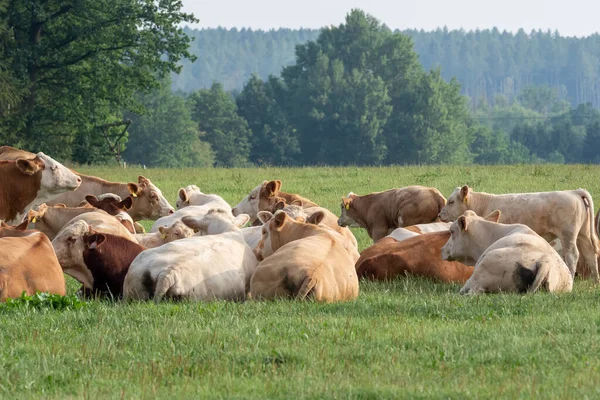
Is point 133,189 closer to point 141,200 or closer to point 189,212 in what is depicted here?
point 141,200

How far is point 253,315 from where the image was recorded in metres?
8.54

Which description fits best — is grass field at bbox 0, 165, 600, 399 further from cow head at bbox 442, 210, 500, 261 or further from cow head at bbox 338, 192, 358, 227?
cow head at bbox 338, 192, 358, 227

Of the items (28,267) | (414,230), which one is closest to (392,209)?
(414,230)

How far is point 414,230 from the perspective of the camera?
13.8 meters

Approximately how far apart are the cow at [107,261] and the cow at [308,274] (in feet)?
5.29

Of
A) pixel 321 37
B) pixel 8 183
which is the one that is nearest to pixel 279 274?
pixel 8 183

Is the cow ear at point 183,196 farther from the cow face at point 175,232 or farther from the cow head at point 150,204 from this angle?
the cow face at point 175,232

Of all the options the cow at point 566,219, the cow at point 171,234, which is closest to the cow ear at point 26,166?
the cow at point 171,234

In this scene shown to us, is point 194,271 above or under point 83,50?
under

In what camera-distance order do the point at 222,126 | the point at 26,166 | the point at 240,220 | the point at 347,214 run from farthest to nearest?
the point at 222,126 < the point at 347,214 < the point at 26,166 < the point at 240,220

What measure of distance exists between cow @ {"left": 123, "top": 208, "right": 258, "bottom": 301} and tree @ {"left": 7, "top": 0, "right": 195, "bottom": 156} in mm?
37552

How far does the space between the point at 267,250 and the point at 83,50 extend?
39.2 m

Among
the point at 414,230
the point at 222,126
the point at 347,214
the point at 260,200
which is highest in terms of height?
the point at 414,230

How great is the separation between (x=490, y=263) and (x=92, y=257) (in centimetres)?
400
